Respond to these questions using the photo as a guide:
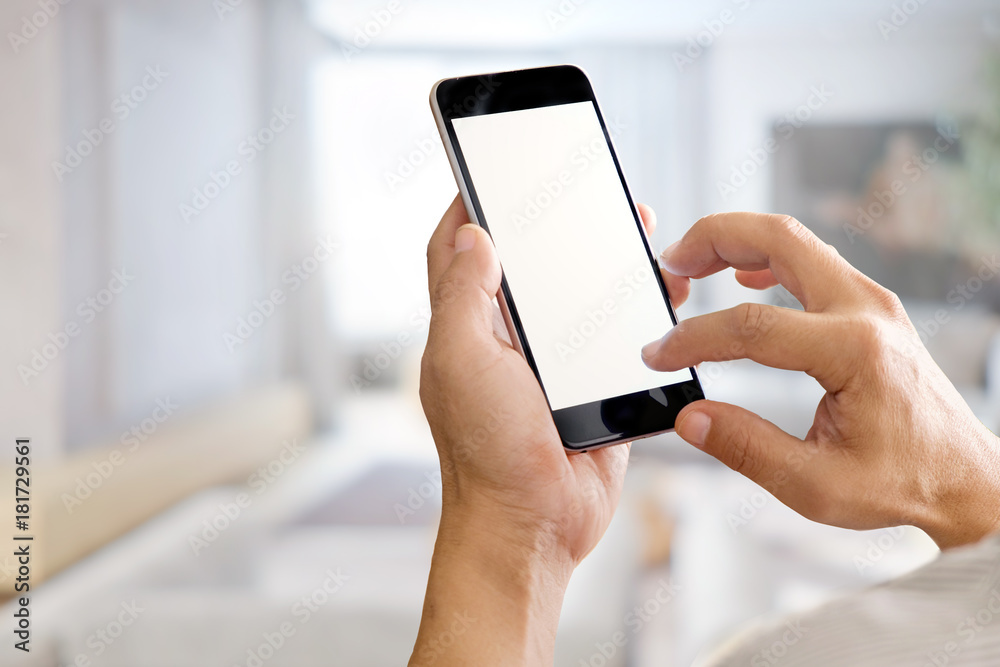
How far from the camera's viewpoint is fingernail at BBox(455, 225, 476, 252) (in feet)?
1.91

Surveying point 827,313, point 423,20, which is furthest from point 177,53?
point 827,313

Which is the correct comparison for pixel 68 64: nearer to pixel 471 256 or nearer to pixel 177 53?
pixel 177 53

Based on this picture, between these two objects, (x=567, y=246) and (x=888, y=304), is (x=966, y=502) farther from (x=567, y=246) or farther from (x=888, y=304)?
(x=567, y=246)

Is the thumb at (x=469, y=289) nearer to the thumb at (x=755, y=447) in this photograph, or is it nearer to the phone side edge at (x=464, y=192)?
the phone side edge at (x=464, y=192)

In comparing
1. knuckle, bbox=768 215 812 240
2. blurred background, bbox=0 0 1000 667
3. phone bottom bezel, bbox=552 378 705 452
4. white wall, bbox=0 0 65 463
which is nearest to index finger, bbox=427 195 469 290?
phone bottom bezel, bbox=552 378 705 452

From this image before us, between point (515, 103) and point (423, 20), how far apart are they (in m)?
2.91

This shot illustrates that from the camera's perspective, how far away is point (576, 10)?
10.6 ft

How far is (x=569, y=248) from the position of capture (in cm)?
68

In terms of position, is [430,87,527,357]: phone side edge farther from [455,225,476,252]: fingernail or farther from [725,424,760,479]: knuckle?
[725,424,760,479]: knuckle

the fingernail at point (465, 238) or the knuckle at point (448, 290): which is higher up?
the fingernail at point (465, 238)

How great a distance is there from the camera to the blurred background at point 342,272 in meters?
1.56

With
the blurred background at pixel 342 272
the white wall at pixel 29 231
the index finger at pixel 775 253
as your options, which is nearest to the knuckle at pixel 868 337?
the index finger at pixel 775 253

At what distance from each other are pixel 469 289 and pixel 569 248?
0.51 feet

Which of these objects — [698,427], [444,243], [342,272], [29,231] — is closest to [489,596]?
[698,427]
